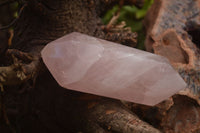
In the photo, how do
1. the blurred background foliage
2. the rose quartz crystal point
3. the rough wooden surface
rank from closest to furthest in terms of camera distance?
the rose quartz crystal point < the rough wooden surface < the blurred background foliage

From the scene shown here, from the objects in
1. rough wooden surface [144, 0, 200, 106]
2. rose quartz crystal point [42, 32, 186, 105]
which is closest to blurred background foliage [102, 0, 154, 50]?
rough wooden surface [144, 0, 200, 106]

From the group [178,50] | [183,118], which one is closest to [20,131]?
[183,118]

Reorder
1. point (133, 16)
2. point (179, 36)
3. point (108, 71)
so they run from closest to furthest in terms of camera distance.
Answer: point (108, 71) < point (179, 36) < point (133, 16)

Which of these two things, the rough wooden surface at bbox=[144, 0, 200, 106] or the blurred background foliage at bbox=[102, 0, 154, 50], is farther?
the blurred background foliage at bbox=[102, 0, 154, 50]

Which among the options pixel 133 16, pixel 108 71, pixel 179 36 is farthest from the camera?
pixel 133 16

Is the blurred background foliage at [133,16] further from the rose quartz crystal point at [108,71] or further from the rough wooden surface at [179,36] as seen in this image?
the rose quartz crystal point at [108,71]

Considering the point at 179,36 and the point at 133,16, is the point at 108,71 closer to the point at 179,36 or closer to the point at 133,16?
the point at 179,36

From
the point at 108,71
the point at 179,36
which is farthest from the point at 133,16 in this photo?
the point at 108,71

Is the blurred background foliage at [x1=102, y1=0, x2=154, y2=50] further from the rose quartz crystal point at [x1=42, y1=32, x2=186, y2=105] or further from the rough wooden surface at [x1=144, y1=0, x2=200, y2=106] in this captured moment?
the rose quartz crystal point at [x1=42, y1=32, x2=186, y2=105]
